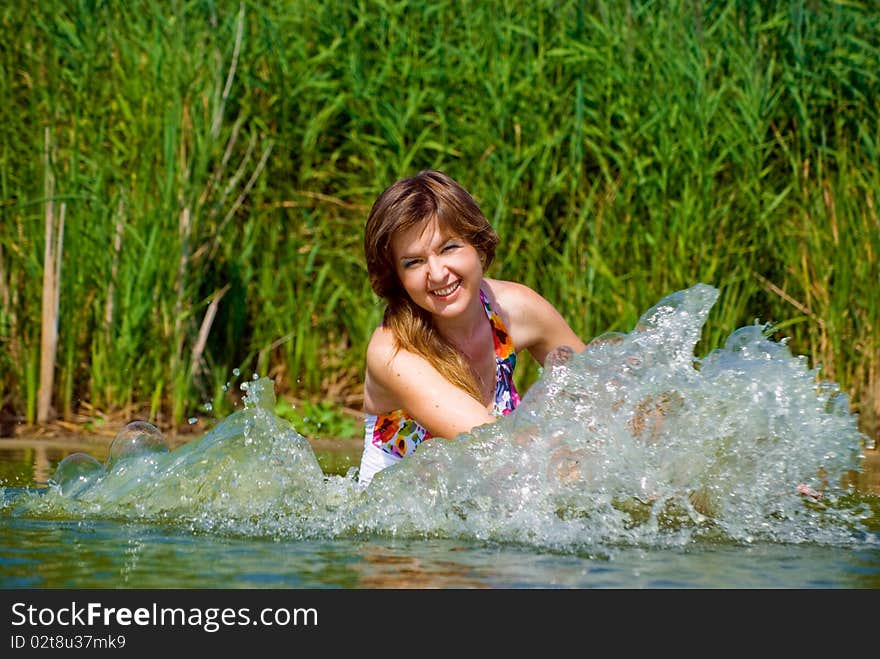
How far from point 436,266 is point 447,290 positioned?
0.35 feet

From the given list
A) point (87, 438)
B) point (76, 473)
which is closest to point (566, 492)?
point (76, 473)

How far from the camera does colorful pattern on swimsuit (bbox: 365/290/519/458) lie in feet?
16.9

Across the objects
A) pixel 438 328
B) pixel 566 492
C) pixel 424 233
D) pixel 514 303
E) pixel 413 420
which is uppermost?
pixel 424 233

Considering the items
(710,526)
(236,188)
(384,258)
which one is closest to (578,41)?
(236,188)

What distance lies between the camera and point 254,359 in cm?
803

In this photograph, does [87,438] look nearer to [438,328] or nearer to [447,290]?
[438,328]

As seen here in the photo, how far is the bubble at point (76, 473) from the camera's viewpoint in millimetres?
4992

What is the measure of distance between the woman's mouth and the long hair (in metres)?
0.14

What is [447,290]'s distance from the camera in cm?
476

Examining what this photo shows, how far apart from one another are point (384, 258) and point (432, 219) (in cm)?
21

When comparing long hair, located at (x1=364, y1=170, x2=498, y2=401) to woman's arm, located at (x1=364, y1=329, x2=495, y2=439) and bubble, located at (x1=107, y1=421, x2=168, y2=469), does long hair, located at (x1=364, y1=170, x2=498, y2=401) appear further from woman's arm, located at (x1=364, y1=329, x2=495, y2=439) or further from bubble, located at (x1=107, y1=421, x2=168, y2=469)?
bubble, located at (x1=107, y1=421, x2=168, y2=469)

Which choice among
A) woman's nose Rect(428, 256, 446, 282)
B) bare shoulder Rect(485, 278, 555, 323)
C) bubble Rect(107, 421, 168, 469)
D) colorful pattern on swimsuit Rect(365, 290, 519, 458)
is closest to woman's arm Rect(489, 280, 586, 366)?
bare shoulder Rect(485, 278, 555, 323)

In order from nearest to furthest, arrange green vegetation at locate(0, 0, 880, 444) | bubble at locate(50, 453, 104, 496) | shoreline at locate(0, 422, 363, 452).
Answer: bubble at locate(50, 453, 104, 496) → shoreline at locate(0, 422, 363, 452) → green vegetation at locate(0, 0, 880, 444)
